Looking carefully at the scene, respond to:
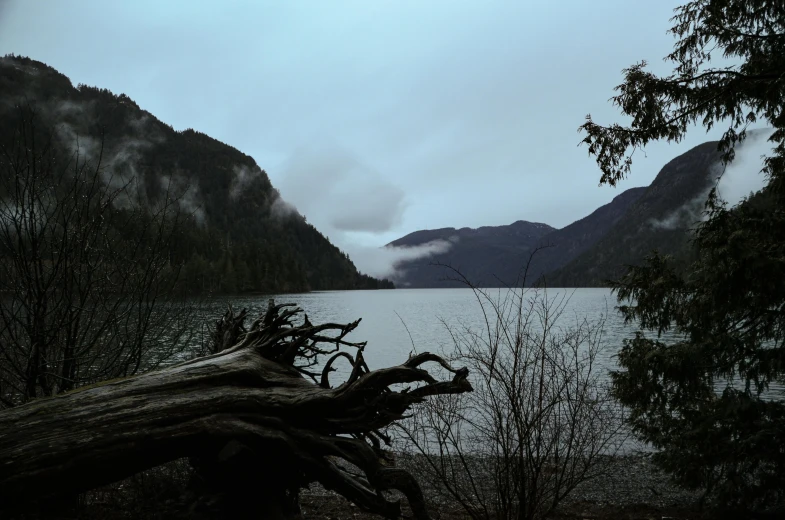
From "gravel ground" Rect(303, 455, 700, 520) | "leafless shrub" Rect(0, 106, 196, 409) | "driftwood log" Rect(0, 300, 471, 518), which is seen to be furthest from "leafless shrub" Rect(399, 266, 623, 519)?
"leafless shrub" Rect(0, 106, 196, 409)

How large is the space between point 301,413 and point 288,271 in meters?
128

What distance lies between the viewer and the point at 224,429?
3600 millimetres

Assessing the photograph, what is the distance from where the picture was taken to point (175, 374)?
12.6 ft

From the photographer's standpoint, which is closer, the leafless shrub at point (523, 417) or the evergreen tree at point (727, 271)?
the leafless shrub at point (523, 417)

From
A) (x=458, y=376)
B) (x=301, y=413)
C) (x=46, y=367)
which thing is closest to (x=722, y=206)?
(x=458, y=376)

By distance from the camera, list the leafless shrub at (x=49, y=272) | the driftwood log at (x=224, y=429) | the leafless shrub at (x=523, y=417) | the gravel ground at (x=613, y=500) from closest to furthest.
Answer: the driftwood log at (x=224, y=429) < the leafless shrub at (x=523, y=417) < the leafless shrub at (x=49, y=272) < the gravel ground at (x=613, y=500)

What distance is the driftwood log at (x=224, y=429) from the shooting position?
3.08 m

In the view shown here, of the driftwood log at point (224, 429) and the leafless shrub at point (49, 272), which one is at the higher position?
the leafless shrub at point (49, 272)

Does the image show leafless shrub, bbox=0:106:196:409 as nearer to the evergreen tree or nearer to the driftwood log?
the driftwood log

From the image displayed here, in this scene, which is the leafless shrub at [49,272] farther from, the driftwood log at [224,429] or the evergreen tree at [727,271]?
the evergreen tree at [727,271]

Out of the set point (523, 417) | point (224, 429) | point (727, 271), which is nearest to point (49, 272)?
point (224, 429)

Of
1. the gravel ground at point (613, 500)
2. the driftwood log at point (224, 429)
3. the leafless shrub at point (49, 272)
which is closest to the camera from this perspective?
the driftwood log at point (224, 429)

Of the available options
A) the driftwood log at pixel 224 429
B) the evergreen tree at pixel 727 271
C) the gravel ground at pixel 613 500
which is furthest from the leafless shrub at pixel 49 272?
Result: the evergreen tree at pixel 727 271

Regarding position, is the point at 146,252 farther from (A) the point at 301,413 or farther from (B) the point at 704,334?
(B) the point at 704,334
